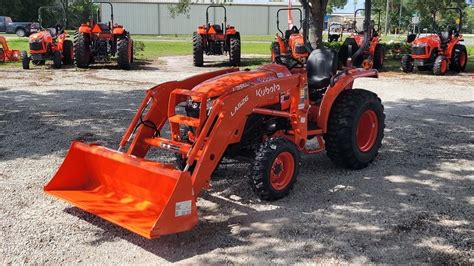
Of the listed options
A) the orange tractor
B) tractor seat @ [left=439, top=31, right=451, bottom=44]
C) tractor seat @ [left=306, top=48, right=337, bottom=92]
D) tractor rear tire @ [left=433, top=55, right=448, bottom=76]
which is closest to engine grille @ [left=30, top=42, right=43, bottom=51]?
the orange tractor

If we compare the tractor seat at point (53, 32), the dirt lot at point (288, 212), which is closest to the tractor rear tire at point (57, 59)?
the tractor seat at point (53, 32)

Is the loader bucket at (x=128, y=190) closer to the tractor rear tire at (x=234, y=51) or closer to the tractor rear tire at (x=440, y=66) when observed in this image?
the tractor rear tire at (x=440, y=66)

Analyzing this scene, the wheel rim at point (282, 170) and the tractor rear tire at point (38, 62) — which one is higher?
the tractor rear tire at point (38, 62)

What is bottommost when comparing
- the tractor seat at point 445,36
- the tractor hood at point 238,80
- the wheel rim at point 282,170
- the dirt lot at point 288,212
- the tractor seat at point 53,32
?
the dirt lot at point 288,212

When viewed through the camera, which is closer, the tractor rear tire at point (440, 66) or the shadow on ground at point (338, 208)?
the shadow on ground at point (338, 208)

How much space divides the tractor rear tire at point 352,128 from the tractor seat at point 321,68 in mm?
255

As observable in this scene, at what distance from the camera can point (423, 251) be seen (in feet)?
12.8

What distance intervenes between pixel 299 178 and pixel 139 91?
21.5 feet

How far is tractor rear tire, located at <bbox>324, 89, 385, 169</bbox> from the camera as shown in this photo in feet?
18.2

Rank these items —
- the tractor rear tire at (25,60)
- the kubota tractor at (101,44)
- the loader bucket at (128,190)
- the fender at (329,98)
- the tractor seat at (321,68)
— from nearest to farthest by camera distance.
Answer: the loader bucket at (128,190), the fender at (329,98), the tractor seat at (321,68), the tractor rear tire at (25,60), the kubota tractor at (101,44)

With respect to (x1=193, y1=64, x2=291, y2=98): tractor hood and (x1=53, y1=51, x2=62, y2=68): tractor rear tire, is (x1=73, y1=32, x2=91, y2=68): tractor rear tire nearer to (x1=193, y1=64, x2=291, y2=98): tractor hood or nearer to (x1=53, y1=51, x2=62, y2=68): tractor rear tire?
Answer: (x1=53, y1=51, x2=62, y2=68): tractor rear tire

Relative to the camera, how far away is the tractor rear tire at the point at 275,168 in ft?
15.0

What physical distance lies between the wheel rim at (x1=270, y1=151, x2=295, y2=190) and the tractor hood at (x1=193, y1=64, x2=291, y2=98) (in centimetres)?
73

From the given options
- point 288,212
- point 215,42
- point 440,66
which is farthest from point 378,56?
point 288,212
